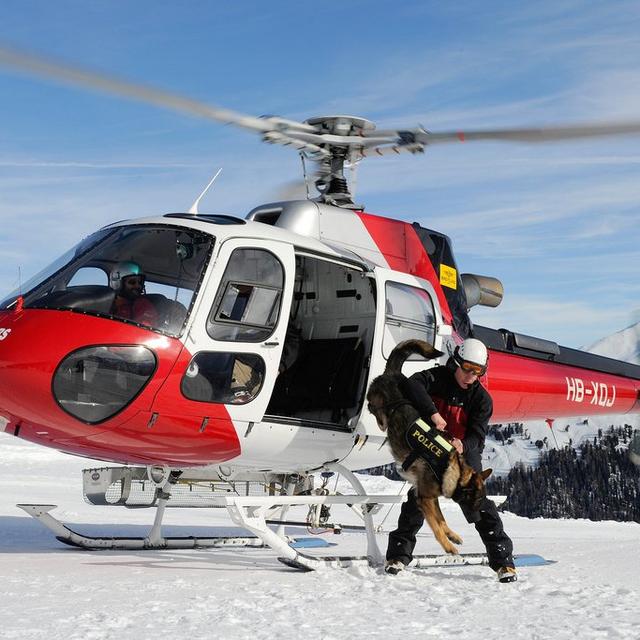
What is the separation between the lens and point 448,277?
936 cm

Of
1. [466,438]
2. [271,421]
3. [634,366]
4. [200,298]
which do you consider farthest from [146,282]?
[634,366]

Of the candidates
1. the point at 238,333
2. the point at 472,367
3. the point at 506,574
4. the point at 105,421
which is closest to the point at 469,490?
the point at 506,574

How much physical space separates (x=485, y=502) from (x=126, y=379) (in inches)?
112

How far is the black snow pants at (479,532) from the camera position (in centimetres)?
667

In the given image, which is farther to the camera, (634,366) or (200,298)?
(634,366)

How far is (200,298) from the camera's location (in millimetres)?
6906

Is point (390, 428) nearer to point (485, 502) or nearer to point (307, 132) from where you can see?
point (485, 502)

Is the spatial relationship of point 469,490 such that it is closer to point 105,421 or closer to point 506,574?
point 506,574

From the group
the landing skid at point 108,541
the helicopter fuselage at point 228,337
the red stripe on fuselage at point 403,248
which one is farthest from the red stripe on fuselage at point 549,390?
the landing skid at point 108,541

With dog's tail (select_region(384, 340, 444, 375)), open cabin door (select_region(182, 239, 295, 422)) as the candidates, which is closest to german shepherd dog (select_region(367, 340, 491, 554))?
dog's tail (select_region(384, 340, 444, 375))

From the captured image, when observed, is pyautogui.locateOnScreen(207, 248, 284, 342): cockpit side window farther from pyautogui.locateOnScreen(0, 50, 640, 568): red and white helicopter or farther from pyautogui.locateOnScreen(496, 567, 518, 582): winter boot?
pyautogui.locateOnScreen(496, 567, 518, 582): winter boot

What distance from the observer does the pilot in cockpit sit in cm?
670

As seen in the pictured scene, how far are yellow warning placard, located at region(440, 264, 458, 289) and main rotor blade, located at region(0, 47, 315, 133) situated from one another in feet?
7.64

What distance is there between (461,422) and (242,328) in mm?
1920
